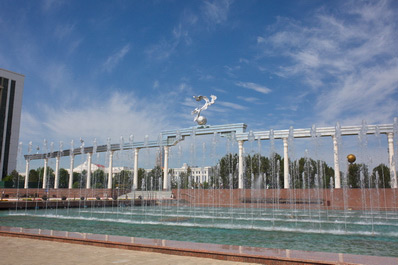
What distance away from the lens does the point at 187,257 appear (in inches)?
254

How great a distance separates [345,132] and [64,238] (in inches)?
931

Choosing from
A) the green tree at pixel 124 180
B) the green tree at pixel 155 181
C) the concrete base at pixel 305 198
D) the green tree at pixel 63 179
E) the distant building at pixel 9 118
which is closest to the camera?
the concrete base at pixel 305 198

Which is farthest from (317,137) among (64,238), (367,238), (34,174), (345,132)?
(34,174)

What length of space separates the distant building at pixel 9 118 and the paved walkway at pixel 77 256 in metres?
54.0

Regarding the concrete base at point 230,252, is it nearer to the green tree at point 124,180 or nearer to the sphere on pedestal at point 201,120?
the sphere on pedestal at point 201,120

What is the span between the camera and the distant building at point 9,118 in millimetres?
54594

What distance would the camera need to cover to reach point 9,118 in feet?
183

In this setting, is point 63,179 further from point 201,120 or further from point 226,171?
point 201,120

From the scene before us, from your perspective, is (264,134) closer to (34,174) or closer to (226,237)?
(226,237)

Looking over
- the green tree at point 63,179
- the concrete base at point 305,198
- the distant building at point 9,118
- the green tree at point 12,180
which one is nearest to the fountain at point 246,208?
the concrete base at point 305,198

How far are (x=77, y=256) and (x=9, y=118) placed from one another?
57.7 meters

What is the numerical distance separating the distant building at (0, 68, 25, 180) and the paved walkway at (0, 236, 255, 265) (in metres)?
54.0

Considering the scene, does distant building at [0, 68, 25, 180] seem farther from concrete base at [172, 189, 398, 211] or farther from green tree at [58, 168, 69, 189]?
concrete base at [172, 189, 398, 211]

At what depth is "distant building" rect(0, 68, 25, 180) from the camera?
179ft
